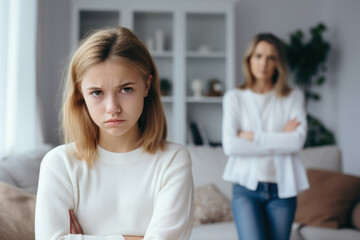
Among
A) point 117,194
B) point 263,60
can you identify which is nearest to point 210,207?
point 263,60

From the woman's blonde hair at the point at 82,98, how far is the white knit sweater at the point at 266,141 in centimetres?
76

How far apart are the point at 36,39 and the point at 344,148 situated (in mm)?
3134

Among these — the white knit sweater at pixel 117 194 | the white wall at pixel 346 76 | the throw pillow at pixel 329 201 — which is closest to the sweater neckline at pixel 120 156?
the white knit sweater at pixel 117 194

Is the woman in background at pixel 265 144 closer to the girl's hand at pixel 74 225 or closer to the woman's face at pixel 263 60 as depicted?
the woman's face at pixel 263 60

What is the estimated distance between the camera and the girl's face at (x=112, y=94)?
3.16ft

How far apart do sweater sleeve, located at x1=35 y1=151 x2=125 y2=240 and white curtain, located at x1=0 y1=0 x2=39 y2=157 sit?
52.0 inches

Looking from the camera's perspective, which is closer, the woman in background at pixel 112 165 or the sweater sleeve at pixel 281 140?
the woman in background at pixel 112 165

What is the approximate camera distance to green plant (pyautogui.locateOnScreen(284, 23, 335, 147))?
3.84 m

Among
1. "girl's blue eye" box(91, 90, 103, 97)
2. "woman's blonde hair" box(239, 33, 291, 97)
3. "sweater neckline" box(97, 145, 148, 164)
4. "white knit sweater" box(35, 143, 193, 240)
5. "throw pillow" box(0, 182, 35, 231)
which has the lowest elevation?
"throw pillow" box(0, 182, 35, 231)

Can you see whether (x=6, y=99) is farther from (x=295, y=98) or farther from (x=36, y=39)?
(x=295, y=98)

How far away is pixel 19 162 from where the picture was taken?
1.89m

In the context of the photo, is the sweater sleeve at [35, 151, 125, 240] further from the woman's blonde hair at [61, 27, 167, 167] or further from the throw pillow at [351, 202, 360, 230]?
the throw pillow at [351, 202, 360, 230]

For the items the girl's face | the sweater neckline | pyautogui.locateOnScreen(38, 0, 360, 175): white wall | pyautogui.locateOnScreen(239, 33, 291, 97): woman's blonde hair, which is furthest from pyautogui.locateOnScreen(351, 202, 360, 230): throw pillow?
the girl's face

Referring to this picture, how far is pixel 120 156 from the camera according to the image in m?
1.06
